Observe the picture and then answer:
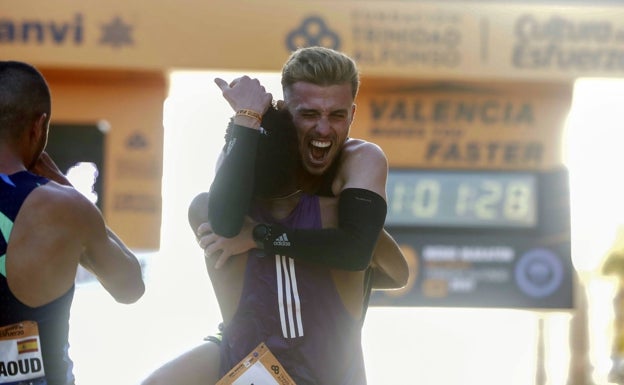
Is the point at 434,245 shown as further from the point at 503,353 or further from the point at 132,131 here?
the point at 132,131

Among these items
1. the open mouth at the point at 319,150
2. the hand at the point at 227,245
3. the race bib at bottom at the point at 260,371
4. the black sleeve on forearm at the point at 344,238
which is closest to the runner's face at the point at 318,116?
the open mouth at the point at 319,150

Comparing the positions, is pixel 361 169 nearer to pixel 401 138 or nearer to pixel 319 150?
pixel 319 150

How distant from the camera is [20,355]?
2.37m

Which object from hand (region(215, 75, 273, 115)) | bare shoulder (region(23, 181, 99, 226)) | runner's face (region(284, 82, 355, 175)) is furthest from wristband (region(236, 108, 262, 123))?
bare shoulder (region(23, 181, 99, 226))

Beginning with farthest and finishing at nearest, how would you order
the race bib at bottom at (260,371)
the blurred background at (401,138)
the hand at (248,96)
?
the blurred background at (401,138) → the hand at (248,96) → the race bib at bottom at (260,371)

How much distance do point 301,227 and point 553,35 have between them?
9844 millimetres

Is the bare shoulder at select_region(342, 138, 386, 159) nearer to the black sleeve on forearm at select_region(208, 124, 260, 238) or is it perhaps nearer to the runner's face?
the runner's face

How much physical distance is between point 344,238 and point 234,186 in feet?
0.98

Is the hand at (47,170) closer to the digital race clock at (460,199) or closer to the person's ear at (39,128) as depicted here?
the person's ear at (39,128)

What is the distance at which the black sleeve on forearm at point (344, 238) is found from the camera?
8.20ft

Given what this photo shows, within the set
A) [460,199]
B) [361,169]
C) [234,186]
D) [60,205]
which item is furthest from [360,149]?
[460,199]

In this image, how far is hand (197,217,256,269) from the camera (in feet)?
8.29

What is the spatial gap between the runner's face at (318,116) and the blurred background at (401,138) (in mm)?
8397

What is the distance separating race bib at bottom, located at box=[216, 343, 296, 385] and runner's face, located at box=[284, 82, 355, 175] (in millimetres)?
526
